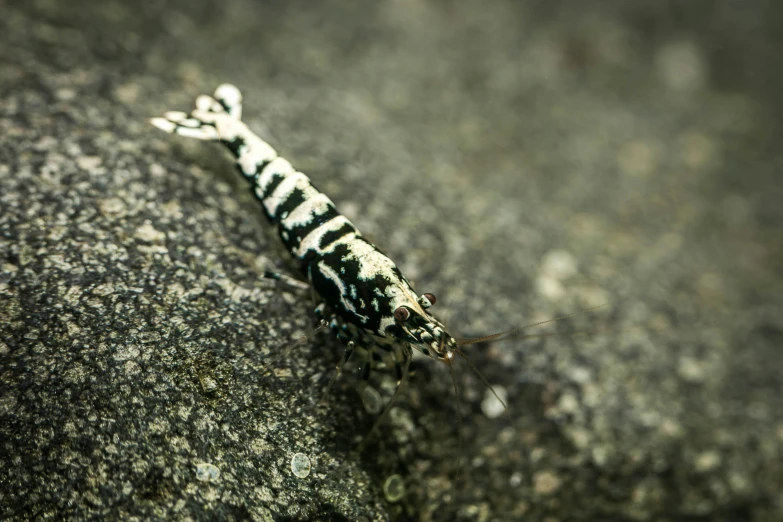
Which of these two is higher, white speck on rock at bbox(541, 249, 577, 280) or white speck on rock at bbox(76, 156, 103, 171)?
white speck on rock at bbox(541, 249, 577, 280)

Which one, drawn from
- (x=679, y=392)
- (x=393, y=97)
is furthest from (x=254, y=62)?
(x=679, y=392)

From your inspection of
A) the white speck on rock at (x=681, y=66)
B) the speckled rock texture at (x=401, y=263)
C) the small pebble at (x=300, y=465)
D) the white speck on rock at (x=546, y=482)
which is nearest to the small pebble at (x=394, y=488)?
the speckled rock texture at (x=401, y=263)

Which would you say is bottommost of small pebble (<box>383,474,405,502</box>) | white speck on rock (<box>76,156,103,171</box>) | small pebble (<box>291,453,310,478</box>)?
small pebble (<box>383,474,405,502</box>)

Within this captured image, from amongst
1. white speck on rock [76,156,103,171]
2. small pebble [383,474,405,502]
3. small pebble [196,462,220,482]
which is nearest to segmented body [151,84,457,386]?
white speck on rock [76,156,103,171]

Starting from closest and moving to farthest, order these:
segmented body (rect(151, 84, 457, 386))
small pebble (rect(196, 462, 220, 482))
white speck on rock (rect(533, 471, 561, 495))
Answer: small pebble (rect(196, 462, 220, 482)) < segmented body (rect(151, 84, 457, 386)) < white speck on rock (rect(533, 471, 561, 495))

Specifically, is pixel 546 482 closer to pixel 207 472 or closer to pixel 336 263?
pixel 336 263

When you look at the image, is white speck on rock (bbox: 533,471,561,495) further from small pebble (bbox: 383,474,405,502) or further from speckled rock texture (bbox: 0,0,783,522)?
small pebble (bbox: 383,474,405,502)

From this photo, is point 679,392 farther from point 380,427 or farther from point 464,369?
point 380,427
